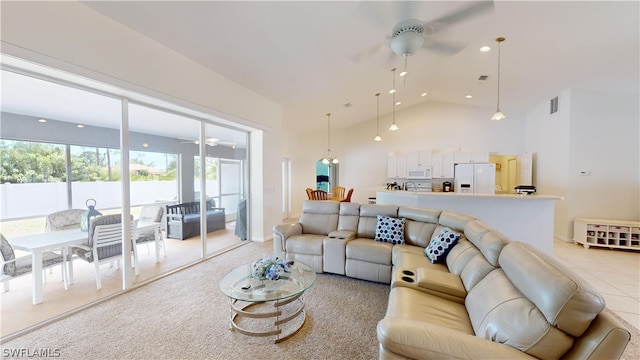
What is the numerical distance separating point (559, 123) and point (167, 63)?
25.7 feet

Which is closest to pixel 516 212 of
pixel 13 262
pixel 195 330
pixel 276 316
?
pixel 276 316

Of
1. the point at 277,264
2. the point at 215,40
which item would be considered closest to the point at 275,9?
the point at 215,40

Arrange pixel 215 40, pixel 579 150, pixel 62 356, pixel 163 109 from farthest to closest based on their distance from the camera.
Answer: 1. pixel 579 150
2. pixel 163 109
3. pixel 215 40
4. pixel 62 356

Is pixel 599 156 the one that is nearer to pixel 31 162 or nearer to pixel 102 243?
pixel 102 243

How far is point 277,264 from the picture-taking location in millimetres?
2402

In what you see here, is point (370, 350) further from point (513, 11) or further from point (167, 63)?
point (513, 11)

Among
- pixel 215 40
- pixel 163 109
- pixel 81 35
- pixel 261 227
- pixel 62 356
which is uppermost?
pixel 215 40

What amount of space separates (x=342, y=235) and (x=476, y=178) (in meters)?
5.25

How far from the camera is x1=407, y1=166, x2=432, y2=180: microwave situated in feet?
24.0

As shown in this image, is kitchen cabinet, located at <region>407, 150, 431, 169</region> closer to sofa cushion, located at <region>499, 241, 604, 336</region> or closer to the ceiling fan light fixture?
the ceiling fan light fixture

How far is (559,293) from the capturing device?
3.69 ft

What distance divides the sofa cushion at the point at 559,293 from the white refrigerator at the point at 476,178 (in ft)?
19.8

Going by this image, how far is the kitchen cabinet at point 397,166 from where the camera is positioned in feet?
25.1

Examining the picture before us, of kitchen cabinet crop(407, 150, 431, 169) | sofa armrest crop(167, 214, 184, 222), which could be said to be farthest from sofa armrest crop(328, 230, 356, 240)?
kitchen cabinet crop(407, 150, 431, 169)
